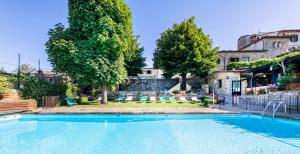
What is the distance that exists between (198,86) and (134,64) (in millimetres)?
10613

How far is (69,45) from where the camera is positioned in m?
19.3

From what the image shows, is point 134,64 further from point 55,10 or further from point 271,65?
point 271,65

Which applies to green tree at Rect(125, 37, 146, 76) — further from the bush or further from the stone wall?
the bush

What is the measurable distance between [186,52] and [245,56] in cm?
1190

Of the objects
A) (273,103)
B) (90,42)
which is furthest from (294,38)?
(90,42)

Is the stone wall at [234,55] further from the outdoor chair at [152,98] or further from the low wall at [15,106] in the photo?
the low wall at [15,106]

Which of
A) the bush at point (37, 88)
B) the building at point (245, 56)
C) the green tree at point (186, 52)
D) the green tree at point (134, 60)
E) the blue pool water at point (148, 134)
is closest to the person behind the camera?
the blue pool water at point (148, 134)

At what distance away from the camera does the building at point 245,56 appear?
1131 inches

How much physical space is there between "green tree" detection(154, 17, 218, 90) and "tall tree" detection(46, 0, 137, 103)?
10594 millimetres

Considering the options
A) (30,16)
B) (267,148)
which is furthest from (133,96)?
(267,148)

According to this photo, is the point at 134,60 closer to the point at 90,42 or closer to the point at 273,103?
the point at 90,42

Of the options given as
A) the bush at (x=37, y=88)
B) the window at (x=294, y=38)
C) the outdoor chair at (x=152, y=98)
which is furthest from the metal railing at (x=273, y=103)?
the window at (x=294, y=38)

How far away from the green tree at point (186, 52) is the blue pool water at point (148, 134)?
1542 centimetres

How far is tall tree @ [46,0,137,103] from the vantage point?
64.0ft
